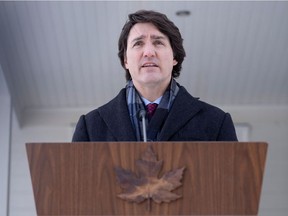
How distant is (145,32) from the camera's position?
1.95 m

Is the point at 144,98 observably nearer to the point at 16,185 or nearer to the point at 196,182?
the point at 196,182

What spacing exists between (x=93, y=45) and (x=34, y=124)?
96 centimetres

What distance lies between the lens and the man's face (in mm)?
1891

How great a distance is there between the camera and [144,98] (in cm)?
198

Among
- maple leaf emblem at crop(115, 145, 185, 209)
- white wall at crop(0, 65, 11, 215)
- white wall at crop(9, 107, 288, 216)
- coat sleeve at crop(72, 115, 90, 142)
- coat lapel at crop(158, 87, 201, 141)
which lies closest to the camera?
maple leaf emblem at crop(115, 145, 185, 209)

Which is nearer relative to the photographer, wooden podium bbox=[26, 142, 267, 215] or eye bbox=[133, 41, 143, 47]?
wooden podium bbox=[26, 142, 267, 215]

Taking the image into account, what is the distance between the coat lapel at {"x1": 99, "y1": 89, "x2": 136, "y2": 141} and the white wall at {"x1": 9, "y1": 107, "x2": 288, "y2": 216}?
9.88 feet

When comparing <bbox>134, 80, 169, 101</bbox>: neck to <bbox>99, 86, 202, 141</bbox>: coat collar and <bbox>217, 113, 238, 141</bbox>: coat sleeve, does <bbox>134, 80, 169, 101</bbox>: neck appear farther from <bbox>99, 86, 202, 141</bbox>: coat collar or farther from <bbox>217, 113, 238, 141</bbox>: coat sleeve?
<bbox>217, 113, 238, 141</bbox>: coat sleeve

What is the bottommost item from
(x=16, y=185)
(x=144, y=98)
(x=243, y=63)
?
(x=16, y=185)

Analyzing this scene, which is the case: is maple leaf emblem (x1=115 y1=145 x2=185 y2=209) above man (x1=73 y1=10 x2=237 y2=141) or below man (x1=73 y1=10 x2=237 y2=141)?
below

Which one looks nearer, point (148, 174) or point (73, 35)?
point (148, 174)

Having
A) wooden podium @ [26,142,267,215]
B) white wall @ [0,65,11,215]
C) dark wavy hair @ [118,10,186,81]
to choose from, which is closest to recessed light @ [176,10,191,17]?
white wall @ [0,65,11,215]

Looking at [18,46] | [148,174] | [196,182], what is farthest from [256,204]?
[18,46]

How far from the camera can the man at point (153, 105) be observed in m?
1.89
